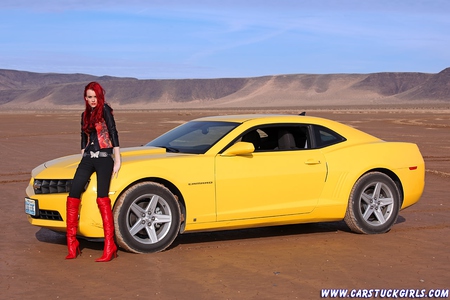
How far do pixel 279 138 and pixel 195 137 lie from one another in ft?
3.17

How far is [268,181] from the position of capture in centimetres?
841

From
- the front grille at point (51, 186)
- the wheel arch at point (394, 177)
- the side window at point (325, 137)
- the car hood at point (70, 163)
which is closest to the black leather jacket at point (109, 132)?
the car hood at point (70, 163)

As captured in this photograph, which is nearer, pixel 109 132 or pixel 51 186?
pixel 109 132

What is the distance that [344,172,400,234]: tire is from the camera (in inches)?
350

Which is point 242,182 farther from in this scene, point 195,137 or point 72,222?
point 72,222

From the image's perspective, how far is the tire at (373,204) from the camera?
8883 mm

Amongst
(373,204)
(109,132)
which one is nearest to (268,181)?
(373,204)

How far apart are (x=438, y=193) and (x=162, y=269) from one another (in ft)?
21.9

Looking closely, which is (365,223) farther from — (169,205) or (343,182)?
(169,205)

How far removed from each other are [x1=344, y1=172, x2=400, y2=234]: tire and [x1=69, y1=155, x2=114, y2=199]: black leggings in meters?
2.89

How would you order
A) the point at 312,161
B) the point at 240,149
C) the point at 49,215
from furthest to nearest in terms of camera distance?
1. the point at 312,161
2. the point at 240,149
3. the point at 49,215

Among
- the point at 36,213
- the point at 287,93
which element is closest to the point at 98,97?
the point at 36,213

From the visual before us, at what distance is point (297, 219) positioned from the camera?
865 cm

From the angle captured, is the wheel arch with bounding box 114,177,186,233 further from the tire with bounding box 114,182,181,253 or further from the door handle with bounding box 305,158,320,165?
the door handle with bounding box 305,158,320,165
